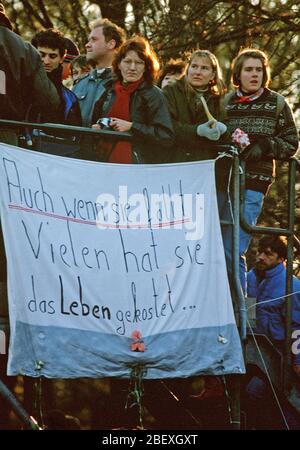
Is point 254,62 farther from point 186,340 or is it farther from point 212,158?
point 186,340

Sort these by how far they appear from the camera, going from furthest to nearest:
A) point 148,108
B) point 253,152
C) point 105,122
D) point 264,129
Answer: point 264,129 < point 253,152 < point 148,108 < point 105,122

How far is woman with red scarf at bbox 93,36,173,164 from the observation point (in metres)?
→ 7.44

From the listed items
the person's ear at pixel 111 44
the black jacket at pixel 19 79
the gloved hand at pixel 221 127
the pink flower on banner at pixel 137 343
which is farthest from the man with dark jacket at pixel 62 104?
the pink flower on banner at pixel 137 343

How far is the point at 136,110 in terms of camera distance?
24.9 feet

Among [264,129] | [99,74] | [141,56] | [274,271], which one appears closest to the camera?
[141,56]

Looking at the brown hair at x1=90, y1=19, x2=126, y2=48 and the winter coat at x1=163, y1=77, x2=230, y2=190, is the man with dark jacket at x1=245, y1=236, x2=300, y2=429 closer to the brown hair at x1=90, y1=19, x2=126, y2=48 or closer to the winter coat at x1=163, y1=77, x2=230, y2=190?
the winter coat at x1=163, y1=77, x2=230, y2=190

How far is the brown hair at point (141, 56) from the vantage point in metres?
7.68

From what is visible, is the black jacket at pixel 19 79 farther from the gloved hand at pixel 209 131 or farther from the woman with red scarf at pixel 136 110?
the gloved hand at pixel 209 131

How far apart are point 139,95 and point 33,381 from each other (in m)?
1.83

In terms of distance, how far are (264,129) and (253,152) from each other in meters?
0.25

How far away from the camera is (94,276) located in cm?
700

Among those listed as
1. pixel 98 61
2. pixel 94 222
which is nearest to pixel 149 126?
pixel 94 222

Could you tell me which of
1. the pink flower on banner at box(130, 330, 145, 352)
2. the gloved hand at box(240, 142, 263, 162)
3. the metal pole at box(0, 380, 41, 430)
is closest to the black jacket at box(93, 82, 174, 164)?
the gloved hand at box(240, 142, 263, 162)

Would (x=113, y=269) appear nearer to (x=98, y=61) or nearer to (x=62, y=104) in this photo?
(x=62, y=104)
